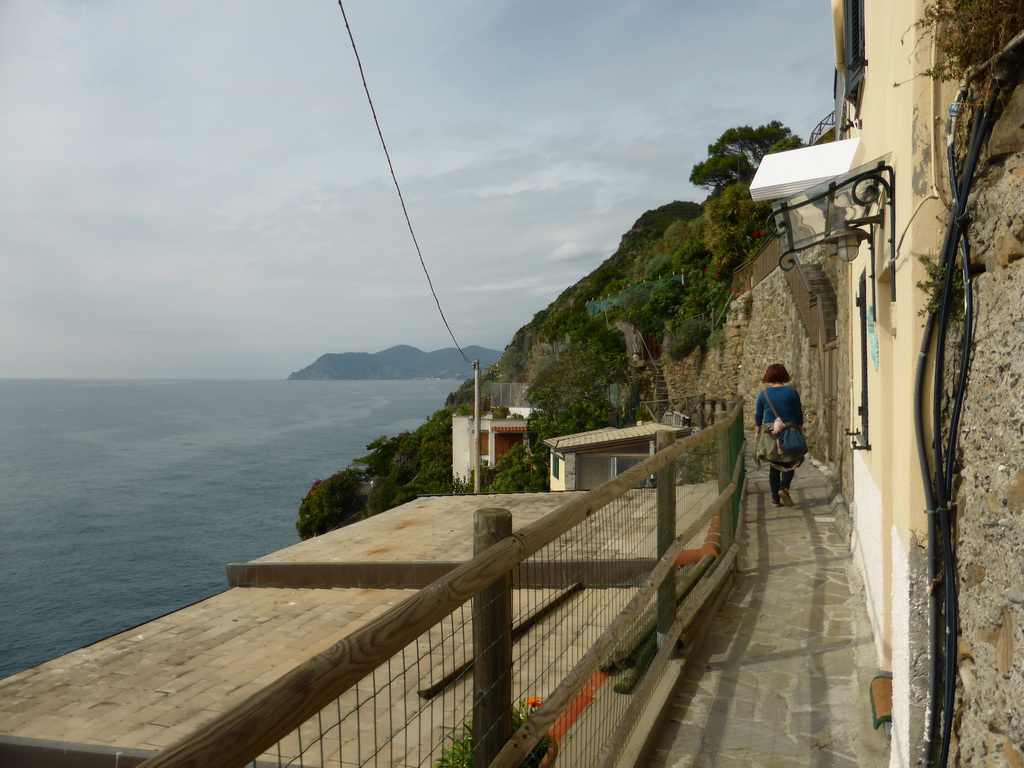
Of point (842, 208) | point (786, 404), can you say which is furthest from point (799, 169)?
point (786, 404)

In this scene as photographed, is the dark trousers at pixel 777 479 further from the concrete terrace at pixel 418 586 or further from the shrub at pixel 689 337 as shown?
the shrub at pixel 689 337

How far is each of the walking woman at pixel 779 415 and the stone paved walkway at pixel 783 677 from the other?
1.56 m

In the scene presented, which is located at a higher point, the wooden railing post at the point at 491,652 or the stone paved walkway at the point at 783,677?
the wooden railing post at the point at 491,652

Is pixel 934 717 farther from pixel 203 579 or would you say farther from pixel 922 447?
pixel 203 579

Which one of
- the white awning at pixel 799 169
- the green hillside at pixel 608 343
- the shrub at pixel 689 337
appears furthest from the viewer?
the shrub at pixel 689 337

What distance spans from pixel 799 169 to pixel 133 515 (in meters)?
65.3

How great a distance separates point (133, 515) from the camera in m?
59.1

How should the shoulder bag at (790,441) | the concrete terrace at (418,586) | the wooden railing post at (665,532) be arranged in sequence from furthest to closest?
the shoulder bag at (790,441) < the wooden railing post at (665,532) < the concrete terrace at (418,586)

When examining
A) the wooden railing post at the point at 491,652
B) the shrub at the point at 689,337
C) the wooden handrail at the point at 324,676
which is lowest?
the wooden railing post at the point at 491,652

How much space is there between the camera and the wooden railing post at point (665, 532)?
4.00 metres

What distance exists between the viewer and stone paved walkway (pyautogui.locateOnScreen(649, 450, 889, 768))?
3.38 meters

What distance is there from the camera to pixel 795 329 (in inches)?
587

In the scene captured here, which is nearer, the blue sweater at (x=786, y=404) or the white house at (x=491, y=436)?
the blue sweater at (x=786, y=404)

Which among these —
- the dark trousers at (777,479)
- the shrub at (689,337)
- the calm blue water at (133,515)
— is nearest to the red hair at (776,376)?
the dark trousers at (777,479)
